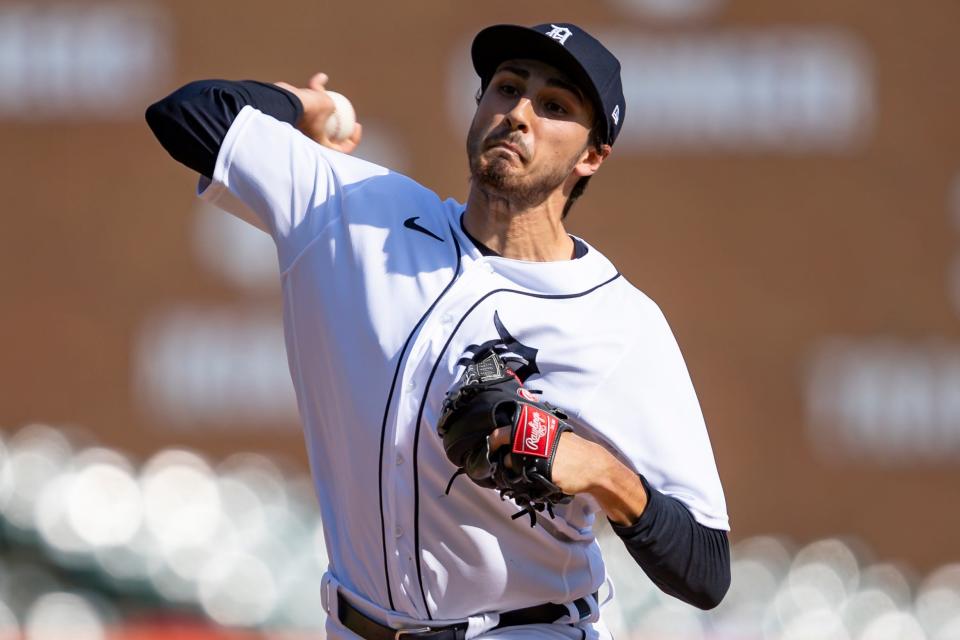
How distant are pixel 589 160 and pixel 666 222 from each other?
1216 cm

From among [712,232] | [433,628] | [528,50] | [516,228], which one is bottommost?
[712,232]

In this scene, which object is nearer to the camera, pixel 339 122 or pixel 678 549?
pixel 678 549

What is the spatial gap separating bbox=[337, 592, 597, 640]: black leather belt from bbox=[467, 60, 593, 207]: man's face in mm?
811

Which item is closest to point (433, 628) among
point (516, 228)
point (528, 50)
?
point (516, 228)

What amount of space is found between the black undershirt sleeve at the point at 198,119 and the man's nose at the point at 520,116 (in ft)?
1.84

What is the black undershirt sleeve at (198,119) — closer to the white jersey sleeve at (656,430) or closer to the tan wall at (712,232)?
the white jersey sleeve at (656,430)

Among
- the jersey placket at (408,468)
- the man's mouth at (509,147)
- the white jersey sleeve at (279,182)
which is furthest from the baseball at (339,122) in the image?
the jersey placket at (408,468)

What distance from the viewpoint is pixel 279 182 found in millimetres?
3080

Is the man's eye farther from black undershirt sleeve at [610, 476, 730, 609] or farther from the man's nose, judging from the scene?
black undershirt sleeve at [610, 476, 730, 609]

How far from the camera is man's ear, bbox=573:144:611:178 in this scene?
3168mm

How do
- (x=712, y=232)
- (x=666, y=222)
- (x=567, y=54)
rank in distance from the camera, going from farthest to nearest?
1. (x=712, y=232)
2. (x=666, y=222)
3. (x=567, y=54)

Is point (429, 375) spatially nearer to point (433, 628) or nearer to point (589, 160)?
point (433, 628)

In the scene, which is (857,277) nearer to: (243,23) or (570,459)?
(243,23)

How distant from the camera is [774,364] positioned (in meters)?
15.2
